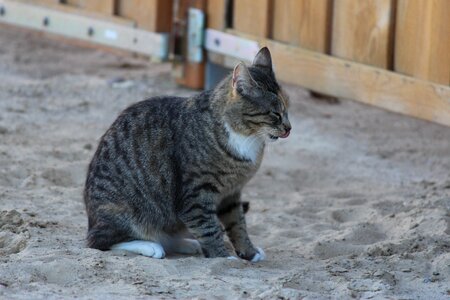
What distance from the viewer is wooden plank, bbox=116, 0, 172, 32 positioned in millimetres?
8477

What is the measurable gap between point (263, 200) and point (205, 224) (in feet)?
4.51

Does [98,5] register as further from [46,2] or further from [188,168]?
[188,168]

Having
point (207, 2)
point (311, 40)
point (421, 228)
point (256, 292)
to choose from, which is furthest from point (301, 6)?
point (256, 292)

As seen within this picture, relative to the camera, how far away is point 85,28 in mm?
8852

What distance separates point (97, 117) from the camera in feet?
26.3

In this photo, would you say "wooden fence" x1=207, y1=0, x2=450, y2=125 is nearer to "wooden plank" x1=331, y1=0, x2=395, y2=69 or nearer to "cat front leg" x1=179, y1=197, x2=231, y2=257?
"wooden plank" x1=331, y1=0, x2=395, y2=69

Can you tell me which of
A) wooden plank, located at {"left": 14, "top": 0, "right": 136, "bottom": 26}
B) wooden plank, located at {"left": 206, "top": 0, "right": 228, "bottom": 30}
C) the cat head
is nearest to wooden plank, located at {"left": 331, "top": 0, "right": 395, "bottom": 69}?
wooden plank, located at {"left": 206, "top": 0, "right": 228, "bottom": 30}

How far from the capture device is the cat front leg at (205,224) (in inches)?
203

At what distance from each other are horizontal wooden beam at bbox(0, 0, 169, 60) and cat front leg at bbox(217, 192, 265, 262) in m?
3.31

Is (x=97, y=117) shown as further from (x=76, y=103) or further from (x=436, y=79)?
(x=436, y=79)

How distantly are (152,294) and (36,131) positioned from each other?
3.37 meters

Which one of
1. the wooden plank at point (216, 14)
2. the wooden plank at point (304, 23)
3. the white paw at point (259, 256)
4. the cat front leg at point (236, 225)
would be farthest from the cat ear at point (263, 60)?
the wooden plank at point (216, 14)

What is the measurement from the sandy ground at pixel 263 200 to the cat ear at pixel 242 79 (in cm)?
90

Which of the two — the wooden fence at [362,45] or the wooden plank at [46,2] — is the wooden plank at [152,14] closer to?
the wooden fence at [362,45]
